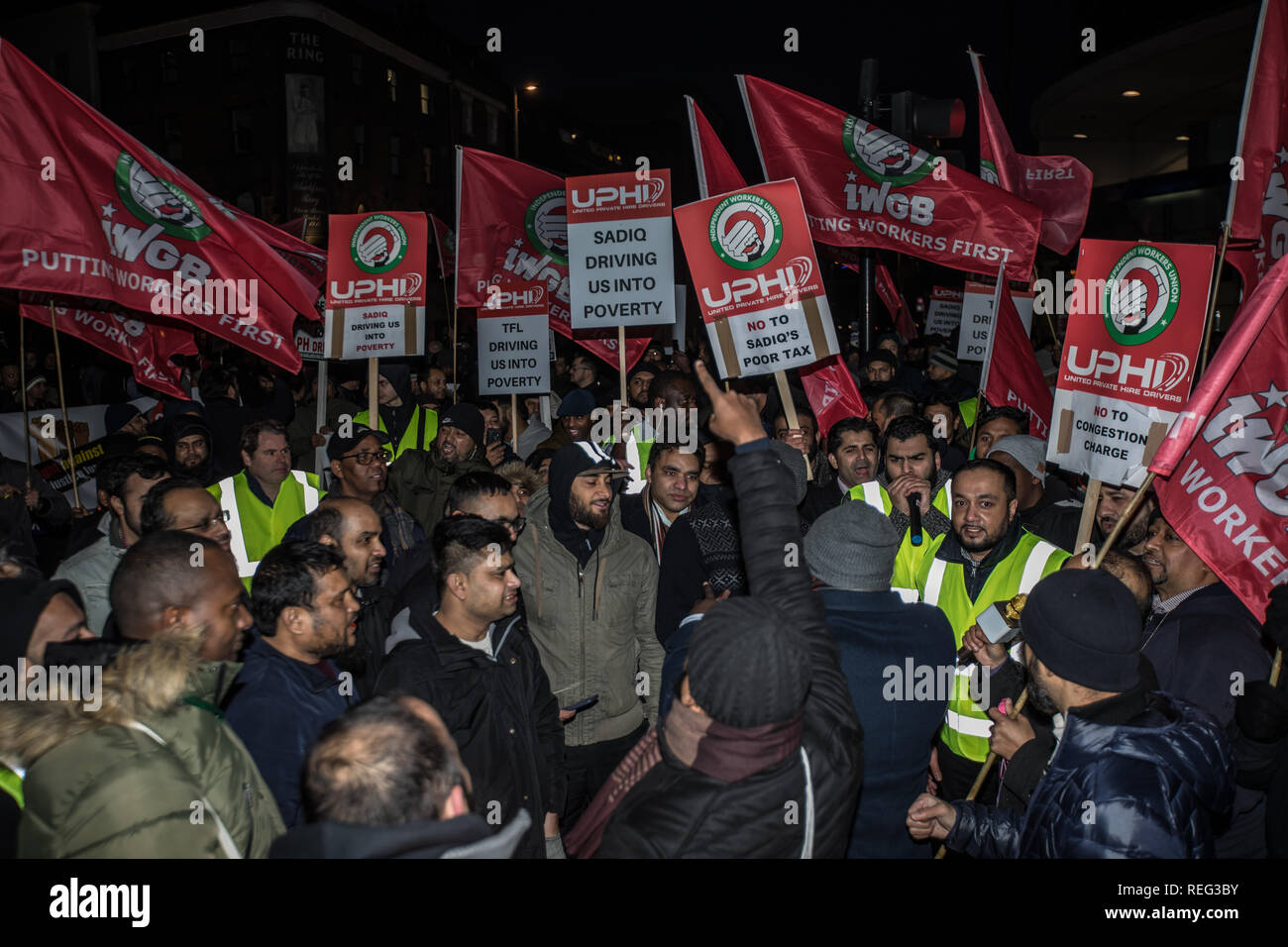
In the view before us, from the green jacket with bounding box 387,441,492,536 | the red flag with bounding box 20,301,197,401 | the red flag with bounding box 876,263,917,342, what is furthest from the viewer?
→ the red flag with bounding box 876,263,917,342

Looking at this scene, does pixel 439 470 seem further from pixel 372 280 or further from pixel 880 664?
pixel 880 664

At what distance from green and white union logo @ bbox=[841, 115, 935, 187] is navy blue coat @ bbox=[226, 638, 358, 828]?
5.64 m

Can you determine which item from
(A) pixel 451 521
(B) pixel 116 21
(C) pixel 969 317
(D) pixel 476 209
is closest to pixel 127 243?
(A) pixel 451 521

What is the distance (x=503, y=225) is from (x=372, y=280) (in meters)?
1.63

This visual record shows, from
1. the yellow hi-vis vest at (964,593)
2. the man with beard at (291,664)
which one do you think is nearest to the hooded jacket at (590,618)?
the man with beard at (291,664)

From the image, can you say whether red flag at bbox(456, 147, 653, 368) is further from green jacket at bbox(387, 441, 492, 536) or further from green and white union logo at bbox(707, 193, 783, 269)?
green and white union logo at bbox(707, 193, 783, 269)

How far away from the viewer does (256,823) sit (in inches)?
107

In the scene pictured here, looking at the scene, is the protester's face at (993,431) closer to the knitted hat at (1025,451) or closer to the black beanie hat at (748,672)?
the knitted hat at (1025,451)

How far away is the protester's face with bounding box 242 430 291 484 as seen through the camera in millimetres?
5941

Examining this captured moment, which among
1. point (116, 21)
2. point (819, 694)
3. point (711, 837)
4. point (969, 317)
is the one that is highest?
point (116, 21)

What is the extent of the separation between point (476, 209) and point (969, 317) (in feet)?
16.9

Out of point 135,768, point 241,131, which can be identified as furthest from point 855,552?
point 241,131

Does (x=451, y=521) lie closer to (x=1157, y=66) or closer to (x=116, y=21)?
(x=1157, y=66)

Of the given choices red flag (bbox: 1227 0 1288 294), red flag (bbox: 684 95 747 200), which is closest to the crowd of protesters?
red flag (bbox: 1227 0 1288 294)
